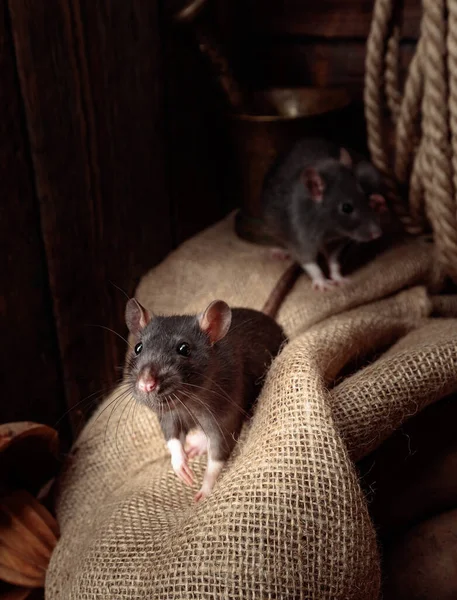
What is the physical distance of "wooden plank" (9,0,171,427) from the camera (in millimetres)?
1607

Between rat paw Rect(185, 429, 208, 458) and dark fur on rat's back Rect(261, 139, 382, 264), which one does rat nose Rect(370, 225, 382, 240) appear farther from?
rat paw Rect(185, 429, 208, 458)

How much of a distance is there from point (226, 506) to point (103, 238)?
1.04 m

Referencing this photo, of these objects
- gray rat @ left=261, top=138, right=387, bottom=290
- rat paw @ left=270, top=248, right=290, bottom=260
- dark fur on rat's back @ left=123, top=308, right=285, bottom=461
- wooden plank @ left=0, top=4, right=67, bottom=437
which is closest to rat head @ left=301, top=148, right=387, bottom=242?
gray rat @ left=261, top=138, right=387, bottom=290

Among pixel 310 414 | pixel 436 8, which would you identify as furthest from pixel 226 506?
pixel 436 8

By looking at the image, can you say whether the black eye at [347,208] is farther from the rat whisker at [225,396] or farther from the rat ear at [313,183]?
the rat whisker at [225,396]

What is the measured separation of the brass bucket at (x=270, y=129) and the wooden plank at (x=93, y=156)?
0.82 ft

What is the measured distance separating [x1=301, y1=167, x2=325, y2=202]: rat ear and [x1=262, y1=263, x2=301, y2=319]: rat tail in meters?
0.21

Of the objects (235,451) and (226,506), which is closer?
(226,506)

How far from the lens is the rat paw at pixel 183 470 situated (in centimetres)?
128

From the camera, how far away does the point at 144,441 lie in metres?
1.52

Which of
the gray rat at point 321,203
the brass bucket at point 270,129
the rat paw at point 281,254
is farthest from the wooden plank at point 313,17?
the rat paw at point 281,254

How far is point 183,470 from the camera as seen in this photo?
1.29 meters

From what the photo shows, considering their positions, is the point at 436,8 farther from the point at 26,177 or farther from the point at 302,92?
the point at 26,177

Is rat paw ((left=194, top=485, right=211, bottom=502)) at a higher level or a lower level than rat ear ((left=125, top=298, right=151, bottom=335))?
lower
